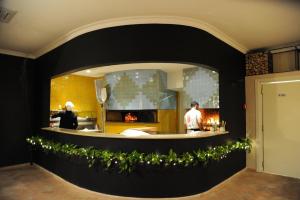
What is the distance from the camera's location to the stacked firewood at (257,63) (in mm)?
4885

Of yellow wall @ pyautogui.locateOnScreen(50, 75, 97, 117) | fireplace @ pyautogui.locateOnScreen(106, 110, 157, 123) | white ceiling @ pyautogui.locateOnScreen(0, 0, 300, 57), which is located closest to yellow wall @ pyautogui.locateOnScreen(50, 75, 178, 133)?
yellow wall @ pyautogui.locateOnScreen(50, 75, 97, 117)

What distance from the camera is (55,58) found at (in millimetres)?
4648

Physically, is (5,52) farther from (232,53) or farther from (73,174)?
(232,53)

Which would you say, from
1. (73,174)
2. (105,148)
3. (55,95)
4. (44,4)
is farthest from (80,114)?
(44,4)

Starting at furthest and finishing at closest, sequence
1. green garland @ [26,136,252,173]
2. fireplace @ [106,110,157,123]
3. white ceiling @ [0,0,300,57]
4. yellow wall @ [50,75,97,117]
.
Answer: fireplace @ [106,110,157,123]
yellow wall @ [50,75,97,117]
green garland @ [26,136,252,173]
white ceiling @ [0,0,300,57]

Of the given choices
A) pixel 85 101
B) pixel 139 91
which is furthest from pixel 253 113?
pixel 85 101

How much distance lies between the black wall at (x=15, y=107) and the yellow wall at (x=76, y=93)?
92 centimetres

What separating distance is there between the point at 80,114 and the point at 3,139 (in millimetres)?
2516

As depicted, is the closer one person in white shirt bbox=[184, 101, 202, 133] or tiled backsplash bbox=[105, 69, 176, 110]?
person in white shirt bbox=[184, 101, 202, 133]

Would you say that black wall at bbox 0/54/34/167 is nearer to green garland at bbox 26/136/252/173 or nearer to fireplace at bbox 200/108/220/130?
green garland at bbox 26/136/252/173

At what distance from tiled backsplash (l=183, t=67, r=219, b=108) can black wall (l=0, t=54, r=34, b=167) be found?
4191 millimetres

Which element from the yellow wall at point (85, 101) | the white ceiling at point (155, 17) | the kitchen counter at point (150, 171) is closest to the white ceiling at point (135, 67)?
the yellow wall at point (85, 101)

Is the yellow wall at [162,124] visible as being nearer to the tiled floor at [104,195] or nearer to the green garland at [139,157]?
the tiled floor at [104,195]

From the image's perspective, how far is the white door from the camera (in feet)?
14.7
